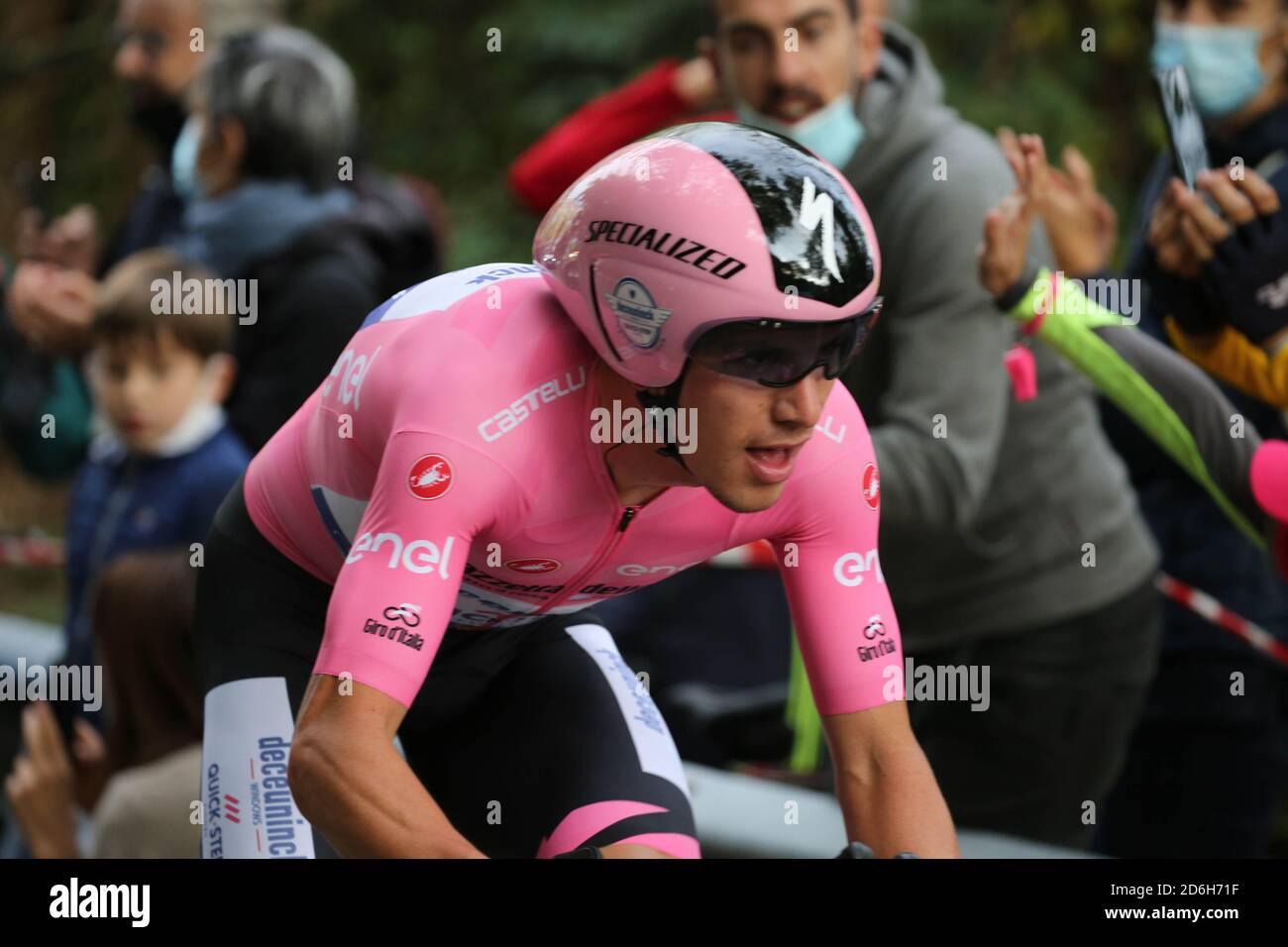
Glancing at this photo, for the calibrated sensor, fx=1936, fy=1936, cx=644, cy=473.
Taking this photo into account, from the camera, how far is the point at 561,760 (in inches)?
131

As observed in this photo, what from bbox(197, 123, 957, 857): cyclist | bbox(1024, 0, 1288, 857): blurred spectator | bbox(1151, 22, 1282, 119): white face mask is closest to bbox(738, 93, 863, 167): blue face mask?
bbox(1024, 0, 1288, 857): blurred spectator

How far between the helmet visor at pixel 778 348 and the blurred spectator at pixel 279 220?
2480mm

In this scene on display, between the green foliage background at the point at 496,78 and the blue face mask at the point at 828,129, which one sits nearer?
the blue face mask at the point at 828,129

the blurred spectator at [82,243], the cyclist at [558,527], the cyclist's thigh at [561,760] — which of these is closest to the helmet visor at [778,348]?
the cyclist at [558,527]

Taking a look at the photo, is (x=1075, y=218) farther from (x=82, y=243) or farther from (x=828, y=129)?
(x=82, y=243)

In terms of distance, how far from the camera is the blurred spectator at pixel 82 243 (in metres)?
6.33

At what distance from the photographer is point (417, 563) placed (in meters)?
2.77

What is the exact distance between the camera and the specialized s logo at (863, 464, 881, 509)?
3.17 metres

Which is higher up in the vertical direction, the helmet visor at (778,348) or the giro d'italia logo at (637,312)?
the giro d'italia logo at (637,312)

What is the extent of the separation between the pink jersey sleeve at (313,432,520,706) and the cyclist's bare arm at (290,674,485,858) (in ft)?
0.14

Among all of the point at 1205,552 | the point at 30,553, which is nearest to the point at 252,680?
the point at 1205,552

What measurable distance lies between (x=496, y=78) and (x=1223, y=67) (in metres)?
7.65

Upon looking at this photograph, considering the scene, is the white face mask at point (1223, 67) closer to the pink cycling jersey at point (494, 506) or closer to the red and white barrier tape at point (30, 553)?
the pink cycling jersey at point (494, 506)
